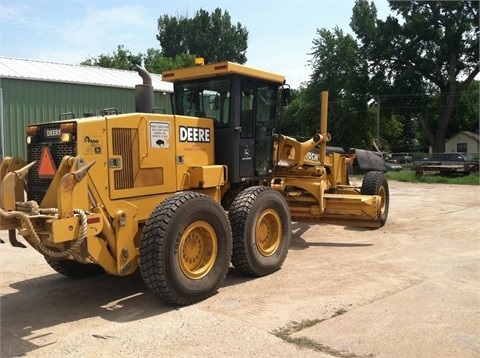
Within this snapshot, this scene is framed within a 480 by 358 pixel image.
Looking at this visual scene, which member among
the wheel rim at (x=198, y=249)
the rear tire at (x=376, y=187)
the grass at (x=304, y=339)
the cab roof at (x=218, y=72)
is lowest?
the grass at (x=304, y=339)

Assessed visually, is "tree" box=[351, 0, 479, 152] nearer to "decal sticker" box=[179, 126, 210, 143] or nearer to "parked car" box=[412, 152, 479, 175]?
"parked car" box=[412, 152, 479, 175]

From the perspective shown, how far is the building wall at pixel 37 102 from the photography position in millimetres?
16453

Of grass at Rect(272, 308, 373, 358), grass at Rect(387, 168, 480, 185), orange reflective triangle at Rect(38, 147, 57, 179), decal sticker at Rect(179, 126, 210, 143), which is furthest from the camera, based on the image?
grass at Rect(387, 168, 480, 185)

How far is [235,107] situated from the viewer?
704 centimetres

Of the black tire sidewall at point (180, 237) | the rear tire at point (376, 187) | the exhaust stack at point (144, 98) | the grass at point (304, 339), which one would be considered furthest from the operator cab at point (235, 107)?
the rear tire at point (376, 187)

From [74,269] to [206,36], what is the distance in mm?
56682

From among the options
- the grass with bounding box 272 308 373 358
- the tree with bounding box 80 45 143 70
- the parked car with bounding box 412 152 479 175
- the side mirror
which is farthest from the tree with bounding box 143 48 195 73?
the grass with bounding box 272 308 373 358

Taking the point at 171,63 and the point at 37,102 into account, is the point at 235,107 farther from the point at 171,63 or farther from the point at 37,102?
the point at 171,63

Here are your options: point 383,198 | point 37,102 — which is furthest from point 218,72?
point 37,102

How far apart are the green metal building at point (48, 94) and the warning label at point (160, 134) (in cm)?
985

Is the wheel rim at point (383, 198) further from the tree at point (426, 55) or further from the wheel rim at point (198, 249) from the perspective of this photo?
the tree at point (426, 55)

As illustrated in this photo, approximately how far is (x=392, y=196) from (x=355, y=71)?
3012 centimetres

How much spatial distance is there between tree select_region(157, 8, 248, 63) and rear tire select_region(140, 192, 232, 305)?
5531 cm

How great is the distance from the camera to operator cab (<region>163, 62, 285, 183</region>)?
7.06 metres
